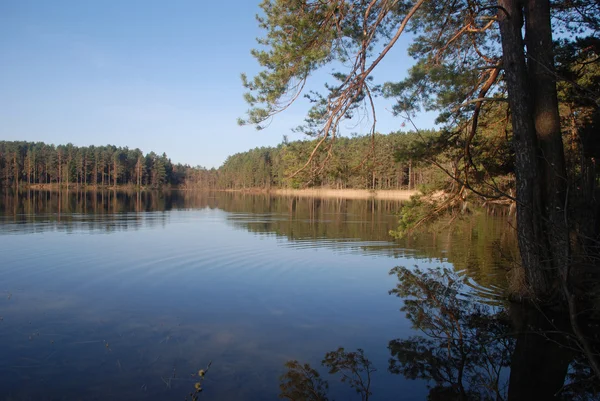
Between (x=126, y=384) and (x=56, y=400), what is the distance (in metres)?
0.73

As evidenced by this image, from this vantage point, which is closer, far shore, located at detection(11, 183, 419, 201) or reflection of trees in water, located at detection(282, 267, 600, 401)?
reflection of trees in water, located at detection(282, 267, 600, 401)

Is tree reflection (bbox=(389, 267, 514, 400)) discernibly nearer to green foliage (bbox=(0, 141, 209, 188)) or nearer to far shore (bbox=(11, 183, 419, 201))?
far shore (bbox=(11, 183, 419, 201))

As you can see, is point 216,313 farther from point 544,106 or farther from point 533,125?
point 544,106

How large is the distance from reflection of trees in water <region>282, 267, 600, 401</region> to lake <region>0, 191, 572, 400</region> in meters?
0.06

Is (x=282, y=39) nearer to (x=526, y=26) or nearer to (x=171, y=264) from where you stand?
(x=526, y=26)

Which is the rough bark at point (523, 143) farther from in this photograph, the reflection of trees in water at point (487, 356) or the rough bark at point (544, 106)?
the reflection of trees in water at point (487, 356)

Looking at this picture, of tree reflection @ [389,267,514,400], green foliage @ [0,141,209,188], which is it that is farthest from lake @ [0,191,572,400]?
green foliage @ [0,141,209,188]

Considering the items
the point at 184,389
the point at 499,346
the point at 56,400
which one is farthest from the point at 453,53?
the point at 56,400

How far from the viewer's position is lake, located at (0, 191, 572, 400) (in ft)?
16.7

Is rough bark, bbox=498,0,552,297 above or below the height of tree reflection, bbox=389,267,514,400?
above

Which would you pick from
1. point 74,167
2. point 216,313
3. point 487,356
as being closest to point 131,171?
point 74,167

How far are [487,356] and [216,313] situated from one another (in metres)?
4.83

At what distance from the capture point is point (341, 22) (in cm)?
931

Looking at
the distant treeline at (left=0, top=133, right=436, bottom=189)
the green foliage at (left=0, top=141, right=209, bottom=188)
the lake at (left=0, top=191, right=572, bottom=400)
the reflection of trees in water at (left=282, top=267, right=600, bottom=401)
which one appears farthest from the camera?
the green foliage at (left=0, top=141, right=209, bottom=188)
